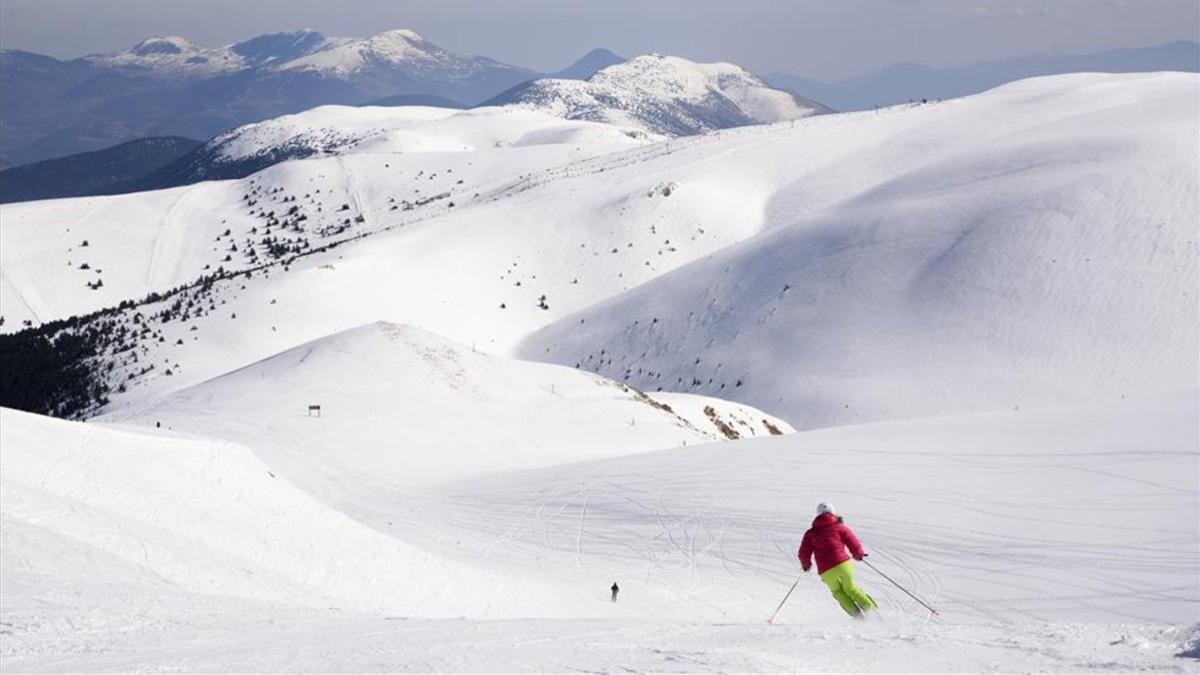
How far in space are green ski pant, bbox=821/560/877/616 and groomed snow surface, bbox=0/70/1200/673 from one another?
1.42 m

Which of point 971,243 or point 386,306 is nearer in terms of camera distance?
point 971,243

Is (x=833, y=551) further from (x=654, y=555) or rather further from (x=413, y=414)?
(x=413, y=414)

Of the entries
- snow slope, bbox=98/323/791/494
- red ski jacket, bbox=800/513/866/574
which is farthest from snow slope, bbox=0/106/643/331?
red ski jacket, bbox=800/513/866/574

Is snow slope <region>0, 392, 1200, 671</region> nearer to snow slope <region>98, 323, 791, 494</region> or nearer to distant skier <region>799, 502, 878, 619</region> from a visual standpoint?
distant skier <region>799, 502, 878, 619</region>

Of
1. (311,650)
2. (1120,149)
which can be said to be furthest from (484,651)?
(1120,149)

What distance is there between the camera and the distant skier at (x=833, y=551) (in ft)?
41.0

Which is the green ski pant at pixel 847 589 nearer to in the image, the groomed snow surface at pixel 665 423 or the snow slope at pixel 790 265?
the groomed snow surface at pixel 665 423

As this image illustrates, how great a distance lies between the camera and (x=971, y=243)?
47.7 m

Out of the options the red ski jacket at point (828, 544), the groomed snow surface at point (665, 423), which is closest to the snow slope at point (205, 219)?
the groomed snow surface at point (665, 423)

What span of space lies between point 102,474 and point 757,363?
31.4m

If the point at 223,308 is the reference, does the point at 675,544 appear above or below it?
below

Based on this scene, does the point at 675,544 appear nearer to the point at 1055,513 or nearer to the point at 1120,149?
the point at 1055,513

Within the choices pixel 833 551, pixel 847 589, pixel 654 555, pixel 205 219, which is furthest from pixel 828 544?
pixel 205 219

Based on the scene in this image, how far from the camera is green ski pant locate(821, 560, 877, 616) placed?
12570 mm
